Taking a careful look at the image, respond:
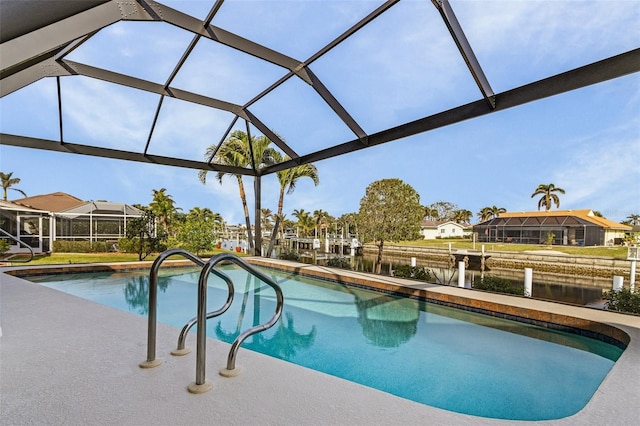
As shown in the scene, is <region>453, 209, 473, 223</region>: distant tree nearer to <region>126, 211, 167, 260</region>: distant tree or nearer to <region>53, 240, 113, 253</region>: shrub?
<region>126, 211, 167, 260</region>: distant tree

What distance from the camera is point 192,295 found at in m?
6.95

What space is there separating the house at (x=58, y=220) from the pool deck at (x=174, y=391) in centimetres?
1309

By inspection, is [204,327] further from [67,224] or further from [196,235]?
[67,224]

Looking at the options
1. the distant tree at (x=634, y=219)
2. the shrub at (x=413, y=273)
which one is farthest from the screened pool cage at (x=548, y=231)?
the shrub at (x=413, y=273)

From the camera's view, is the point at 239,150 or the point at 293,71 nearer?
the point at 293,71

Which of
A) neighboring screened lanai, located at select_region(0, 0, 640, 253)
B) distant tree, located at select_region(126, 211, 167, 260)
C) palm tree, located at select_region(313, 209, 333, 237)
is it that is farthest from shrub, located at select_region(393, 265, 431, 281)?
palm tree, located at select_region(313, 209, 333, 237)

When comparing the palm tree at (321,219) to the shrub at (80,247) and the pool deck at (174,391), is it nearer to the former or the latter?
the shrub at (80,247)

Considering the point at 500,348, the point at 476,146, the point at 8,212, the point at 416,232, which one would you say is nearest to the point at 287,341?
the point at 500,348

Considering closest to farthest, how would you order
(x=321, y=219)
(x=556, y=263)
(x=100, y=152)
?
(x=100, y=152)
(x=556, y=263)
(x=321, y=219)

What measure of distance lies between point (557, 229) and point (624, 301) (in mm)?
17798

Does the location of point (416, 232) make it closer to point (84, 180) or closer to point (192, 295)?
point (192, 295)

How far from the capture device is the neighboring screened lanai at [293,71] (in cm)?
387

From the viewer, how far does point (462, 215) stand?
45406 millimetres

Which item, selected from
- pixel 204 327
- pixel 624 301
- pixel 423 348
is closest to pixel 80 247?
pixel 423 348
